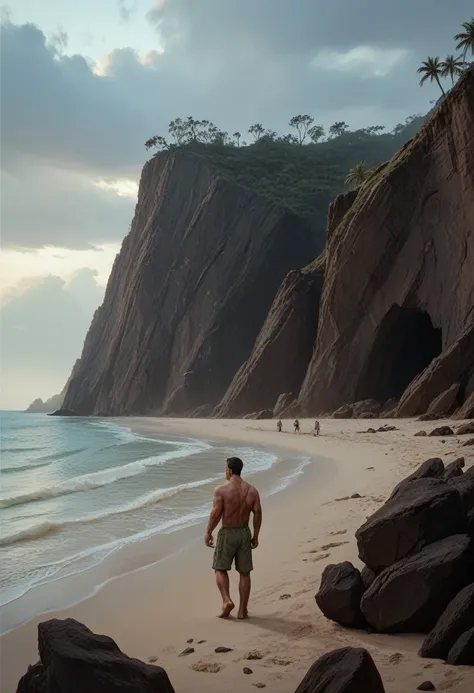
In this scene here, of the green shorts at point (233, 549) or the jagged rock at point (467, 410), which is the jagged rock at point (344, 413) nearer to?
the jagged rock at point (467, 410)

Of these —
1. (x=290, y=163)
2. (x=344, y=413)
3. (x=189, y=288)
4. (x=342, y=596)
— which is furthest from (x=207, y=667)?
(x=290, y=163)

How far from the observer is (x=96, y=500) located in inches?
655

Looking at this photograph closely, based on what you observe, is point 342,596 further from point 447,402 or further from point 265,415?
point 265,415

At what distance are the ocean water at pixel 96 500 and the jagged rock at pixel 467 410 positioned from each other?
6558 mm

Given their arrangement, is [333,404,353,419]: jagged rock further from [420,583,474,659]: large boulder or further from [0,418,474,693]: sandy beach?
[420,583,474,659]: large boulder

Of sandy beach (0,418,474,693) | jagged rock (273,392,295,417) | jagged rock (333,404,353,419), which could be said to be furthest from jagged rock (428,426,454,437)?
jagged rock (273,392,295,417)

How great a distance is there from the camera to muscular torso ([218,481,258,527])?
6.85 meters

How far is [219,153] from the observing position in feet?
291

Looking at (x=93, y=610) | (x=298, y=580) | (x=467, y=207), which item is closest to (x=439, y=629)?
(x=298, y=580)

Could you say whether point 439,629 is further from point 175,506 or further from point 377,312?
point 377,312

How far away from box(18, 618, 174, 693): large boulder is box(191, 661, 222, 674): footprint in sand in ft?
3.15

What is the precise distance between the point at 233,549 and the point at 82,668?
3300 mm

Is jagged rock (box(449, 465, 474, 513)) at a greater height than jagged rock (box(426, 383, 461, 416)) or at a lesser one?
lesser

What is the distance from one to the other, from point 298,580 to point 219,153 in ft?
282
